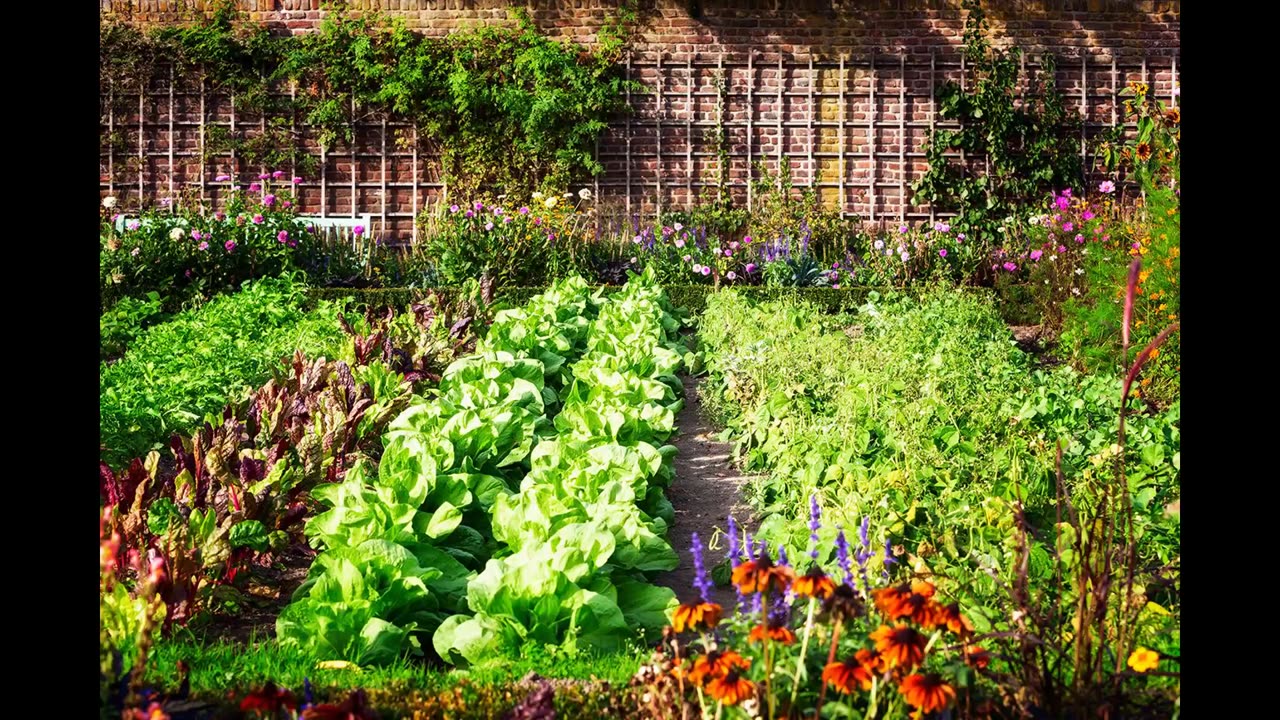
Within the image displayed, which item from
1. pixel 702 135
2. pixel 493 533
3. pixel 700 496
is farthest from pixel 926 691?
pixel 702 135

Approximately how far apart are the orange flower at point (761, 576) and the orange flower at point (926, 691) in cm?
23

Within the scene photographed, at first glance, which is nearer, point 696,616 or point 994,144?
point 696,616

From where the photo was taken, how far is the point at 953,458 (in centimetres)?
399

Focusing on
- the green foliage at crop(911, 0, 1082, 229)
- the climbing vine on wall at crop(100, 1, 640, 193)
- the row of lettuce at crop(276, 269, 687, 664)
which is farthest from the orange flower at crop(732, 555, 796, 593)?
the green foliage at crop(911, 0, 1082, 229)

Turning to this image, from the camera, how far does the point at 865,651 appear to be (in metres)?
1.85

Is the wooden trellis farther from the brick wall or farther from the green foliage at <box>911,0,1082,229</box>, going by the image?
the green foliage at <box>911,0,1082,229</box>

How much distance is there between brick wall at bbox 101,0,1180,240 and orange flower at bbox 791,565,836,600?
37.4ft

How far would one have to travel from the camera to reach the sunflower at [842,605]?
1751 mm

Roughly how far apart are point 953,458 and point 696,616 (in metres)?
2.37

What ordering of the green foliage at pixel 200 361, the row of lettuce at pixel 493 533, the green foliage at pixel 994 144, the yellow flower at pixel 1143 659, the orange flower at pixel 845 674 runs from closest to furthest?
the orange flower at pixel 845 674
the yellow flower at pixel 1143 659
the row of lettuce at pixel 493 533
the green foliage at pixel 200 361
the green foliage at pixel 994 144

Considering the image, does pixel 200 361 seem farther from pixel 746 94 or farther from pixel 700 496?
pixel 746 94

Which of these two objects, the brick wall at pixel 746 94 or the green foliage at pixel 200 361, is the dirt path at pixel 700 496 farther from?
the brick wall at pixel 746 94

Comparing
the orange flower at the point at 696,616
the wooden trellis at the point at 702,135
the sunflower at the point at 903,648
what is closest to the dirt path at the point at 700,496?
the orange flower at the point at 696,616
